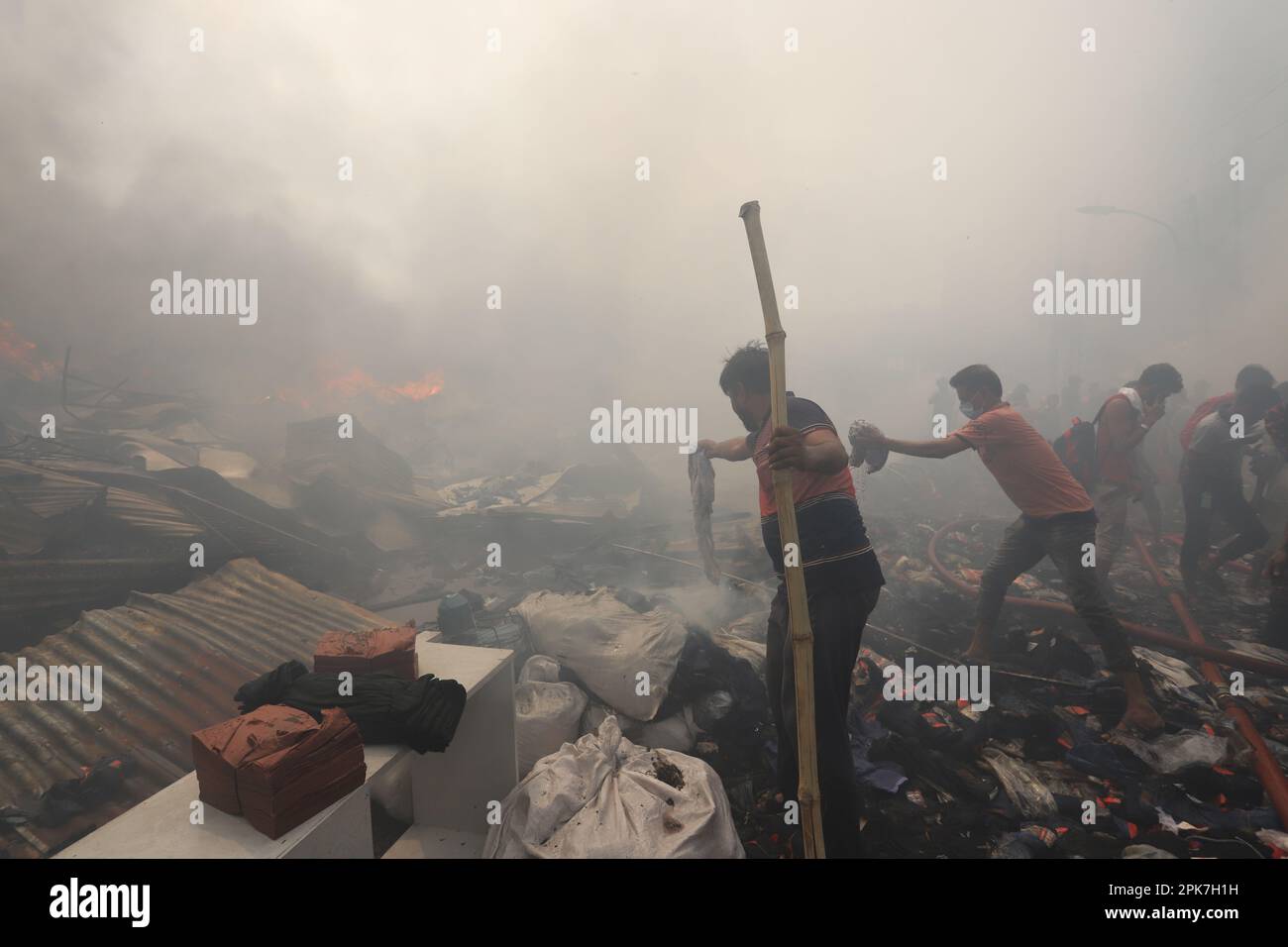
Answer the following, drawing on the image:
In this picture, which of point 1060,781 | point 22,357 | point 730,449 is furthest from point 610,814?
point 22,357

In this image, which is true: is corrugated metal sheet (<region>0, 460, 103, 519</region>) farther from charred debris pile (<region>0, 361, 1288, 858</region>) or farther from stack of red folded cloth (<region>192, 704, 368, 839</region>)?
stack of red folded cloth (<region>192, 704, 368, 839</region>)

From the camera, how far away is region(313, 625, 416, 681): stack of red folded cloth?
2010 mm

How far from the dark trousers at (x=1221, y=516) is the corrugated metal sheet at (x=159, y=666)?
9231mm

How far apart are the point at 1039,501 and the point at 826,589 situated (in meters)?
2.53

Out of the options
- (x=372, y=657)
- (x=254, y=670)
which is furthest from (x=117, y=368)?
(x=372, y=657)

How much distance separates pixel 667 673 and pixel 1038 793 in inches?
85.4

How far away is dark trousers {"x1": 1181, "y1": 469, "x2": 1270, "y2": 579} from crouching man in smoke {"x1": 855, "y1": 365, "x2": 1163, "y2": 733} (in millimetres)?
3671

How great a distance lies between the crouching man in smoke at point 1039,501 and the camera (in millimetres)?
3229

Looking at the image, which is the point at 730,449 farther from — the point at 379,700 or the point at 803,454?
the point at 379,700

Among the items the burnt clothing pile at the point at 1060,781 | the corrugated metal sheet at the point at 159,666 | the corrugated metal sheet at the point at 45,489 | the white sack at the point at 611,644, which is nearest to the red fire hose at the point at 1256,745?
the burnt clothing pile at the point at 1060,781

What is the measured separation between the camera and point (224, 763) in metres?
1.32

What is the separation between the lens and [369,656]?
2004 millimetres

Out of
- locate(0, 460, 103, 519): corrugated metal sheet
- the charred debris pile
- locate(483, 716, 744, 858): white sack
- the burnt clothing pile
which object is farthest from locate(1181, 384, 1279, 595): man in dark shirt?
locate(0, 460, 103, 519): corrugated metal sheet
